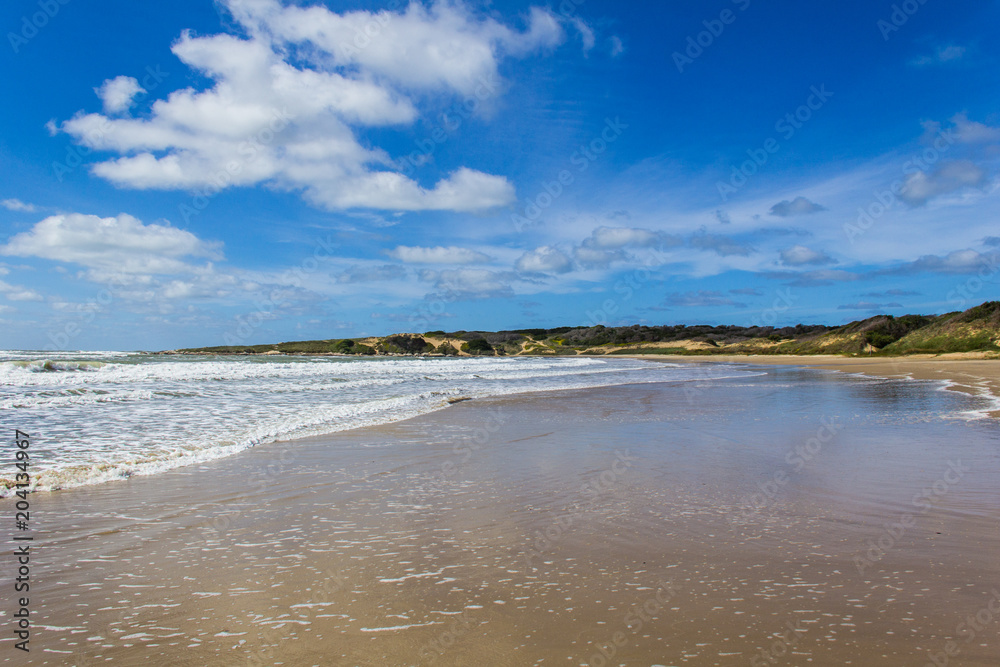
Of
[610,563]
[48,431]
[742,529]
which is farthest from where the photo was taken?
[48,431]

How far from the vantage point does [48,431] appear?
29.1 ft

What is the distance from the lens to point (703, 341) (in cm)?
7638

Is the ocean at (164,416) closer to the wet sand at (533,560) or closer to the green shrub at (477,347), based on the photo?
the wet sand at (533,560)

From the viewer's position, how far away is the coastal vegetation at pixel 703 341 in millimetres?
36156

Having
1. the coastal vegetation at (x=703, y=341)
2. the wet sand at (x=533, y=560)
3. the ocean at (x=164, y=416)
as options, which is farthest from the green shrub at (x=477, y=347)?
the wet sand at (x=533, y=560)

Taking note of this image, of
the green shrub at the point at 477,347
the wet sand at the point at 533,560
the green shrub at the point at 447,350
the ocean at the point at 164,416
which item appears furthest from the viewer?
the green shrub at the point at 477,347

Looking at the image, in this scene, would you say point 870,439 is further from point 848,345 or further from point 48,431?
point 848,345


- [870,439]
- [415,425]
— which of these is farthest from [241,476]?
[870,439]

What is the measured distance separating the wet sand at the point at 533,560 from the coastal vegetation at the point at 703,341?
36621 mm

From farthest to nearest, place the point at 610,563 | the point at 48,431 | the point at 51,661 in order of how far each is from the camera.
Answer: the point at 48,431, the point at 610,563, the point at 51,661

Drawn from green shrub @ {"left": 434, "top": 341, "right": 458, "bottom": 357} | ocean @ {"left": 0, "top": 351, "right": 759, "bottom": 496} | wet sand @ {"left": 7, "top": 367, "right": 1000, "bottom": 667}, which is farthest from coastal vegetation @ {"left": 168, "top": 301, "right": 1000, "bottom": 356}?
wet sand @ {"left": 7, "top": 367, "right": 1000, "bottom": 667}

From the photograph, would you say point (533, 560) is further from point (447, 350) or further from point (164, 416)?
point (447, 350)

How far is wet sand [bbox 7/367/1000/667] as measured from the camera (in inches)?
102

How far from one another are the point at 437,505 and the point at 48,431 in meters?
7.95
